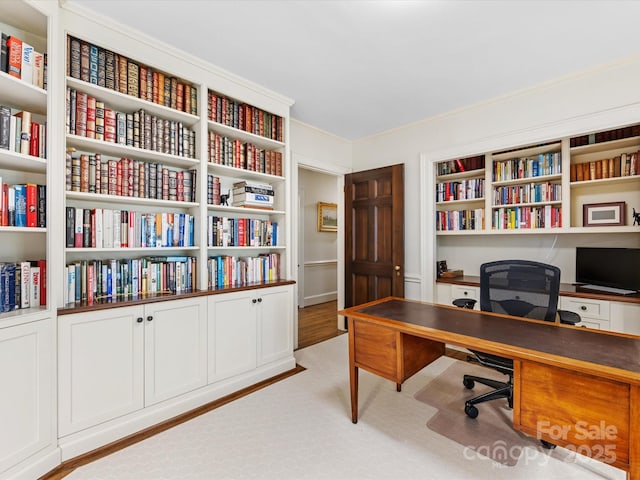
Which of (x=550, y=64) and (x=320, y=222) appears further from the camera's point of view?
(x=320, y=222)

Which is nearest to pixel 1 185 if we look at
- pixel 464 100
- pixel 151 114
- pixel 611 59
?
pixel 151 114

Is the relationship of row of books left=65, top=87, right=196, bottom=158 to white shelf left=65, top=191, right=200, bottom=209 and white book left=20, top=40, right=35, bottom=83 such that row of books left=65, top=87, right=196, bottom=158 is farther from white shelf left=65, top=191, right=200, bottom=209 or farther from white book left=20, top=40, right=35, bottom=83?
white shelf left=65, top=191, right=200, bottom=209

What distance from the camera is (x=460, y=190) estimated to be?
3.70 m

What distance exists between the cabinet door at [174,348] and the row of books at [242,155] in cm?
119

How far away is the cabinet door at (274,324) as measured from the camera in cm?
263

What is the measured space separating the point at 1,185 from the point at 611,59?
4.06m

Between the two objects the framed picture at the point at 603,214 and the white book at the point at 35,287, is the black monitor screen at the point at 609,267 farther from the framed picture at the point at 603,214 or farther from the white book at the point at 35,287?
the white book at the point at 35,287

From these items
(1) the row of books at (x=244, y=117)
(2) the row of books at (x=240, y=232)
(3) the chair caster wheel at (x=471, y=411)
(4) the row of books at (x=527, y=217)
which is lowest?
(3) the chair caster wheel at (x=471, y=411)

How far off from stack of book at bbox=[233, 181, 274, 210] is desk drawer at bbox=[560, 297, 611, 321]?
9.49 ft

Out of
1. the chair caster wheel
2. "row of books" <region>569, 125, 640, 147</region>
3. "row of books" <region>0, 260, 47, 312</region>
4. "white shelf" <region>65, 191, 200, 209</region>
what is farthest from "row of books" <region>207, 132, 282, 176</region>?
"row of books" <region>569, 125, 640, 147</region>

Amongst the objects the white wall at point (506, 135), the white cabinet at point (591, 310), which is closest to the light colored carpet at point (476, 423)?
the white cabinet at point (591, 310)

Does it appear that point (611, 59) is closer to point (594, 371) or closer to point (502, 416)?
point (594, 371)

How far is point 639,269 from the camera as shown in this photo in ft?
8.38

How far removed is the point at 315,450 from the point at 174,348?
1149 millimetres
